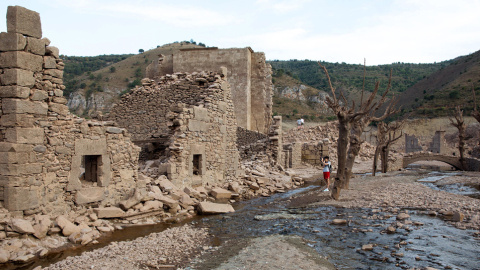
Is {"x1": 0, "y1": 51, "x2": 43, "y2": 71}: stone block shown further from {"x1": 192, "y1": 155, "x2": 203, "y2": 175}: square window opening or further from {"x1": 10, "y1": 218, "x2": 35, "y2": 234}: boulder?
{"x1": 192, "y1": 155, "x2": 203, "y2": 175}: square window opening

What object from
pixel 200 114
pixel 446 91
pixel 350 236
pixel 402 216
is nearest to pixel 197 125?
pixel 200 114

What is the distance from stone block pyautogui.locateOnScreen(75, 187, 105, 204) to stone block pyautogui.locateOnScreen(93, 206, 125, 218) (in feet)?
0.97

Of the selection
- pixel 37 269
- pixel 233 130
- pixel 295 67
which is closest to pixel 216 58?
pixel 233 130

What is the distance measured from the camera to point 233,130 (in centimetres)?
1548

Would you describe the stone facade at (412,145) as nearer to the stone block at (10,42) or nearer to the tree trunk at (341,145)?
the tree trunk at (341,145)

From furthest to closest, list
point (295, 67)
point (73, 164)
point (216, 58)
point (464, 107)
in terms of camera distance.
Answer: point (295, 67), point (464, 107), point (216, 58), point (73, 164)

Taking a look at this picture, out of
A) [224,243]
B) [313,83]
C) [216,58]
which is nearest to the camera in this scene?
[224,243]

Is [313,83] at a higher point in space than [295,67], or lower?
lower

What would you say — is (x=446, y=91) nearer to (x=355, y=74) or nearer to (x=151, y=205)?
Result: (x=355, y=74)

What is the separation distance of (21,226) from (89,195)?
2085mm

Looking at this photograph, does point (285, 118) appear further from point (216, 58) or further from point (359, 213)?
point (359, 213)

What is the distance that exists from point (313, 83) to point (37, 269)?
74.9m

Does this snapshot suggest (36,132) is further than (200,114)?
No

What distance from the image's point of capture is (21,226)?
716cm
